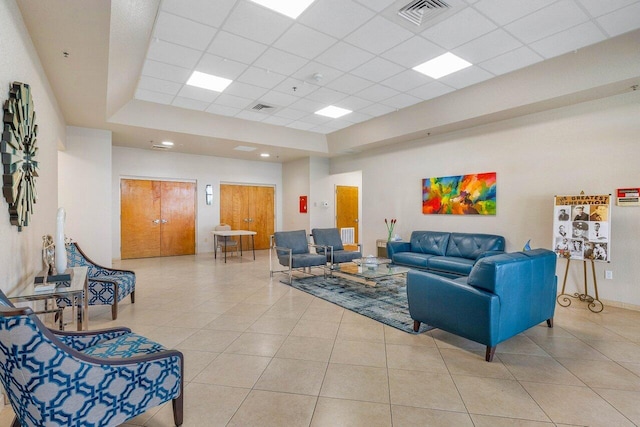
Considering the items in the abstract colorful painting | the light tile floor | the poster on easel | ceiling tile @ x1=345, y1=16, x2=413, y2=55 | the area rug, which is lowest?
the light tile floor

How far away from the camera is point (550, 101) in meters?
4.55

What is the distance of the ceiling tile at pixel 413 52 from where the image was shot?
12.3 ft

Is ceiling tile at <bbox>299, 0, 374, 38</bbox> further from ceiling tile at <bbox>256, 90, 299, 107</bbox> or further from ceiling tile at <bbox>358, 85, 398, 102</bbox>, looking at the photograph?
ceiling tile at <bbox>256, 90, 299, 107</bbox>

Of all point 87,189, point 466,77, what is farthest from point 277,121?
point 87,189

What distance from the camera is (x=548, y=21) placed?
332 centimetres

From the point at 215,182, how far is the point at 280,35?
643 centimetres

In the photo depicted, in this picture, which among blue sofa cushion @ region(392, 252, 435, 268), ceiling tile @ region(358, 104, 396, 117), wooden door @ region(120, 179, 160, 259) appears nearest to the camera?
blue sofa cushion @ region(392, 252, 435, 268)

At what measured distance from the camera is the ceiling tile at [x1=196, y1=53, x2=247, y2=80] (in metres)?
4.13

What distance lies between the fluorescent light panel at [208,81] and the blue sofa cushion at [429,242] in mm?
4620

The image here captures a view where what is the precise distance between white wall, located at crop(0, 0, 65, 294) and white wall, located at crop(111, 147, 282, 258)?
3.75 m

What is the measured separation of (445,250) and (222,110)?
17.0 feet

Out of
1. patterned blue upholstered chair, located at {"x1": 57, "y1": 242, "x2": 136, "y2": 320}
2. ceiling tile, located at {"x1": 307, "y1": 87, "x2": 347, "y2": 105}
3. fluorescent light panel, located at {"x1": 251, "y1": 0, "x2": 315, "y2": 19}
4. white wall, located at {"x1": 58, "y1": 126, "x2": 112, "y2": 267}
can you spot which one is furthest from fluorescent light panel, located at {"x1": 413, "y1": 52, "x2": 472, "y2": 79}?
white wall, located at {"x1": 58, "y1": 126, "x2": 112, "y2": 267}

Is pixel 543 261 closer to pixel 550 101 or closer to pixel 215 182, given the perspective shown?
pixel 550 101

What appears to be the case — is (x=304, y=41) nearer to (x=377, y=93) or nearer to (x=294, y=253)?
(x=377, y=93)
